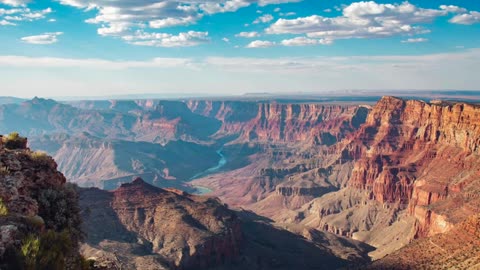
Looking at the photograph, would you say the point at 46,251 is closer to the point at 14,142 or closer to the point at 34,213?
the point at 34,213

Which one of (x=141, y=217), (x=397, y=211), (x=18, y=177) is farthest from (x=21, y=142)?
(x=397, y=211)

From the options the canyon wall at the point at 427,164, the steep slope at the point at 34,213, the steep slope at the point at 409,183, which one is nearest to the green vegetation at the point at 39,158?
the steep slope at the point at 34,213

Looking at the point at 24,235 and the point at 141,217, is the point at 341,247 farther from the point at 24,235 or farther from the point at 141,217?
the point at 24,235

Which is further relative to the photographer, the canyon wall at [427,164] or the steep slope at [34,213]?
the canyon wall at [427,164]

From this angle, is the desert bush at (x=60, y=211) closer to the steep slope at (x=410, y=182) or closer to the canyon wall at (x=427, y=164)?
the canyon wall at (x=427, y=164)

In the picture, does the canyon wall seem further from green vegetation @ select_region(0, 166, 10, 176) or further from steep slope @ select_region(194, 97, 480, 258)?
green vegetation @ select_region(0, 166, 10, 176)

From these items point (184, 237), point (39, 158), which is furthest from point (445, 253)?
point (39, 158)

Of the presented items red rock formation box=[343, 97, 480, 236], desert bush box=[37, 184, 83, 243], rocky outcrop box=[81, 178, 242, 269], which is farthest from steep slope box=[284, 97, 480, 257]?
desert bush box=[37, 184, 83, 243]
